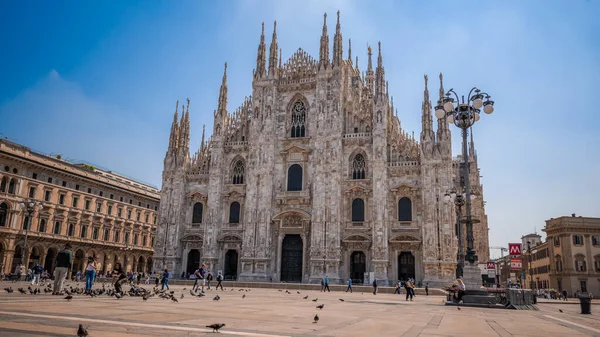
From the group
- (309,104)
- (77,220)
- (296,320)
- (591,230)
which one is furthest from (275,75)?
(591,230)

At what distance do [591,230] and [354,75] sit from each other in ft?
115

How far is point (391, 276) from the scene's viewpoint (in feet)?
119

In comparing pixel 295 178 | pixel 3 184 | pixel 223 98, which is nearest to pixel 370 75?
pixel 295 178

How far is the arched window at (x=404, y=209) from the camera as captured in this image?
37000 mm

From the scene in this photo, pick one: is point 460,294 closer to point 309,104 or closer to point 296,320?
point 296,320

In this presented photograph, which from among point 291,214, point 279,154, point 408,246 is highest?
point 279,154

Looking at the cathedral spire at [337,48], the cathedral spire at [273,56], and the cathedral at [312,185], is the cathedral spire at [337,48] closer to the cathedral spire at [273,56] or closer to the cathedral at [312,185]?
the cathedral at [312,185]

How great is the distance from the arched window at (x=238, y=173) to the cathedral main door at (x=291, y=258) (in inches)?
282

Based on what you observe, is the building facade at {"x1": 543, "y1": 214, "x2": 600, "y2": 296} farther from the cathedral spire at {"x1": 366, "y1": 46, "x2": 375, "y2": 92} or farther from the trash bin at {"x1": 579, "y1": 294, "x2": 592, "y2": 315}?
the trash bin at {"x1": 579, "y1": 294, "x2": 592, "y2": 315}

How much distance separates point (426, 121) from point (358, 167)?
681 cm

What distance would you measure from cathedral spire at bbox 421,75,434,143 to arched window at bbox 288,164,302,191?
11.1 metres

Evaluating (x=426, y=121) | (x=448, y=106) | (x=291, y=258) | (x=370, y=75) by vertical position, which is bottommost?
(x=291, y=258)

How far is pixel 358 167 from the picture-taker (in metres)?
39.3

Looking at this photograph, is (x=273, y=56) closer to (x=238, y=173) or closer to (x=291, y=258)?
(x=238, y=173)
